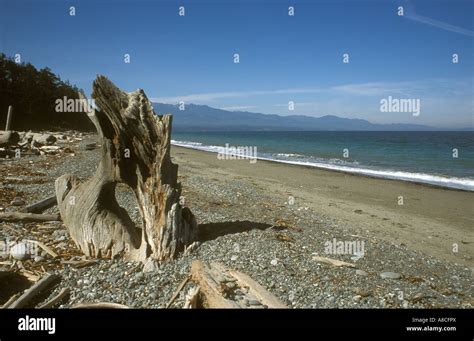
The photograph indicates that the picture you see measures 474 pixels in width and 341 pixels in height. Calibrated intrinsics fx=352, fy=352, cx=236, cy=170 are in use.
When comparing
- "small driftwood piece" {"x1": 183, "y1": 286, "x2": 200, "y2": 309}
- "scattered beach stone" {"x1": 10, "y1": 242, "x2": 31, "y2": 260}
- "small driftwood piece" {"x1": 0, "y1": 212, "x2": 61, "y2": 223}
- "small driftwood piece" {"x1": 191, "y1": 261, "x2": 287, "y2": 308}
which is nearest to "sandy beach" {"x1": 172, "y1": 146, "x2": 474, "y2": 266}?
"small driftwood piece" {"x1": 191, "y1": 261, "x2": 287, "y2": 308}

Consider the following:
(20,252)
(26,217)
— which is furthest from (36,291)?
(26,217)

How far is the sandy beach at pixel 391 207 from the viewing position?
Result: 11.6 m

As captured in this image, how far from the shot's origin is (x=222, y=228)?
Answer: 28.2 ft

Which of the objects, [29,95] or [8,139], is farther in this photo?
[29,95]

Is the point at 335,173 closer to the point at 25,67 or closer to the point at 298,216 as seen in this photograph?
the point at 298,216

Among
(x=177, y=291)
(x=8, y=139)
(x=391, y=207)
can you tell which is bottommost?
(x=391, y=207)

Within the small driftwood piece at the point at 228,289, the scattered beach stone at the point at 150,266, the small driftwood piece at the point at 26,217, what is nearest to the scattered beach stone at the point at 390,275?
the small driftwood piece at the point at 228,289

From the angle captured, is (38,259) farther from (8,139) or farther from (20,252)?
(8,139)

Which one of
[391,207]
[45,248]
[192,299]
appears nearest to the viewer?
[192,299]

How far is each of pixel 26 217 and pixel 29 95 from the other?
36979 mm

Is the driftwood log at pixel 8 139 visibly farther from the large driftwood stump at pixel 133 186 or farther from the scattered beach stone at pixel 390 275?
the scattered beach stone at pixel 390 275

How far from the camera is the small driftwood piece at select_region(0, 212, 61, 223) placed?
8539 mm

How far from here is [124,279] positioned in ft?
19.9
